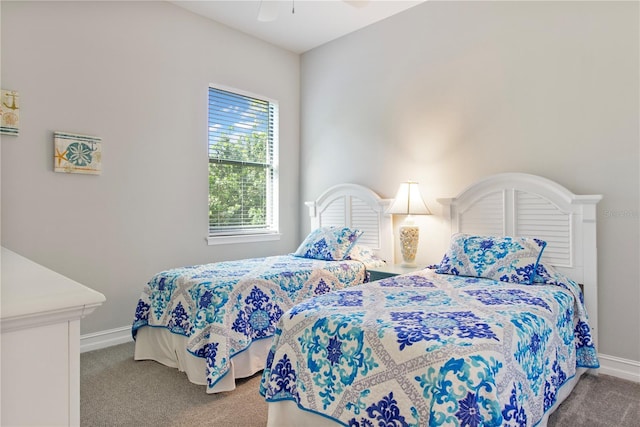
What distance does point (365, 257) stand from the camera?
3.64m

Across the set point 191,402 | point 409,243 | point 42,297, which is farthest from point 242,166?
point 42,297

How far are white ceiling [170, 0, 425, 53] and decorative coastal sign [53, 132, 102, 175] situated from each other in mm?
1534

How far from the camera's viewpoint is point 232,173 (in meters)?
4.08

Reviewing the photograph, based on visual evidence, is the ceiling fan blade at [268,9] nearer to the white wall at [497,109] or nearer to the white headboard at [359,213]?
the white wall at [497,109]

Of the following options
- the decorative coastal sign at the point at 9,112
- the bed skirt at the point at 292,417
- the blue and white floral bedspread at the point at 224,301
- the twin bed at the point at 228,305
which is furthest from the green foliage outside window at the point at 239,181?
the bed skirt at the point at 292,417

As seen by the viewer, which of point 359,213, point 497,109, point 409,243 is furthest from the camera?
point 359,213

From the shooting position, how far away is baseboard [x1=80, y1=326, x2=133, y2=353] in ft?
9.97

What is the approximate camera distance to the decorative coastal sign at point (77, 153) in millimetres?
2893

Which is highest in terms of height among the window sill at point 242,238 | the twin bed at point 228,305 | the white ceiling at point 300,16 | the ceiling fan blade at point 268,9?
the white ceiling at point 300,16

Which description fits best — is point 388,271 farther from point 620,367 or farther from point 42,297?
point 42,297

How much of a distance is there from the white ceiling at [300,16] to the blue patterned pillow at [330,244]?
196cm

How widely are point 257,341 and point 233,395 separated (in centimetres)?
37

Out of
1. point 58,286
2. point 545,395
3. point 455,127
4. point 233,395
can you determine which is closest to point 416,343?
point 545,395

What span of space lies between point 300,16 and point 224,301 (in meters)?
2.85
